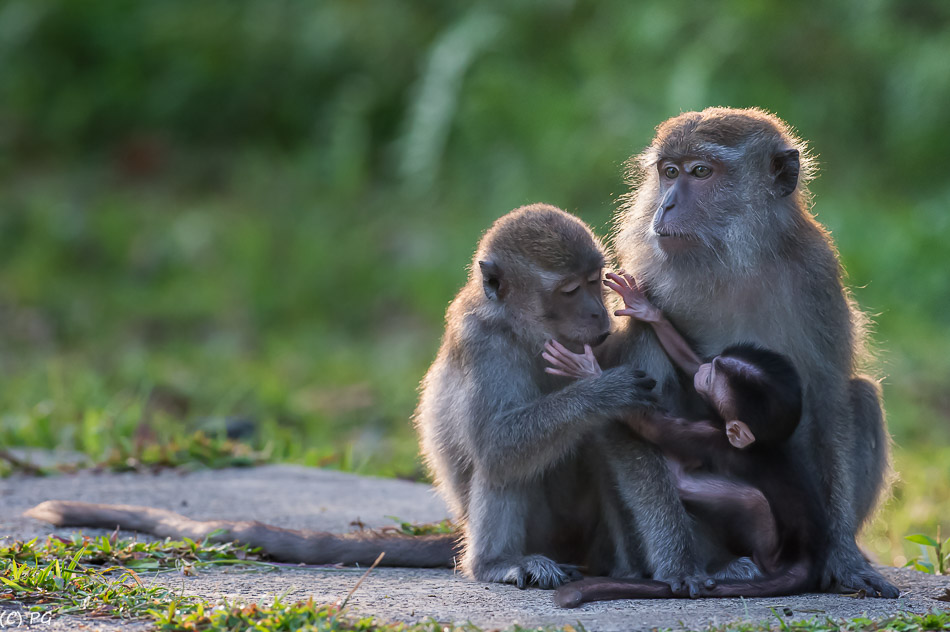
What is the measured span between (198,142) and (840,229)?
824 centimetres

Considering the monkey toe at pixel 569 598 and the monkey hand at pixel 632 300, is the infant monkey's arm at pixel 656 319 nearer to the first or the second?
the monkey hand at pixel 632 300

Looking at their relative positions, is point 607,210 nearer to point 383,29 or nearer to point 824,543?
point 383,29

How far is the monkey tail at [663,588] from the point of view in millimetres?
4281

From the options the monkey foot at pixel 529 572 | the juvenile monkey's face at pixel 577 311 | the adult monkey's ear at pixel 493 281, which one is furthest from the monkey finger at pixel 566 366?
the monkey foot at pixel 529 572

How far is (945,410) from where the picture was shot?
9148mm

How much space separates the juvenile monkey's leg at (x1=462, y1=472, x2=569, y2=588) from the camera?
15.7 feet

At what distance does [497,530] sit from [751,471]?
1077mm

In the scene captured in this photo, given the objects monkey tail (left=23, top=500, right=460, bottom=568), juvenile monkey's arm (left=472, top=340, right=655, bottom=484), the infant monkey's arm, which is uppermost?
the infant monkey's arm

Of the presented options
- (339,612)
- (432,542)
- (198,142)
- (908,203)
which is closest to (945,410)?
(908,203)

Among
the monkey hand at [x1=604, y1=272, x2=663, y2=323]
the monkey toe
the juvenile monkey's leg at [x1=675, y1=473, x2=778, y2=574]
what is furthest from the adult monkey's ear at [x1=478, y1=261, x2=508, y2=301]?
the monkey toe

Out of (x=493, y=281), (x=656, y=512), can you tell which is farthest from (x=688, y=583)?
(x=493, y=281)

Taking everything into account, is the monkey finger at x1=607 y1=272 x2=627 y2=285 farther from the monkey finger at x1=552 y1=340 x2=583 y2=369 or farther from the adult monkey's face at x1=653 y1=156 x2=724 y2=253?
the monkey finger at x1=552 y1=340 x2=583 y2=369

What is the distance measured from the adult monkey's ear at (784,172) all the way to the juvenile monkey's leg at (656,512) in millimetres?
1219

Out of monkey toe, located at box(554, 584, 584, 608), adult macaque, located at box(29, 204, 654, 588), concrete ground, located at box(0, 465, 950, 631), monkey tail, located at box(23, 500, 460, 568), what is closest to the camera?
concrete ground, located at box(0, 465, 950, 631)
